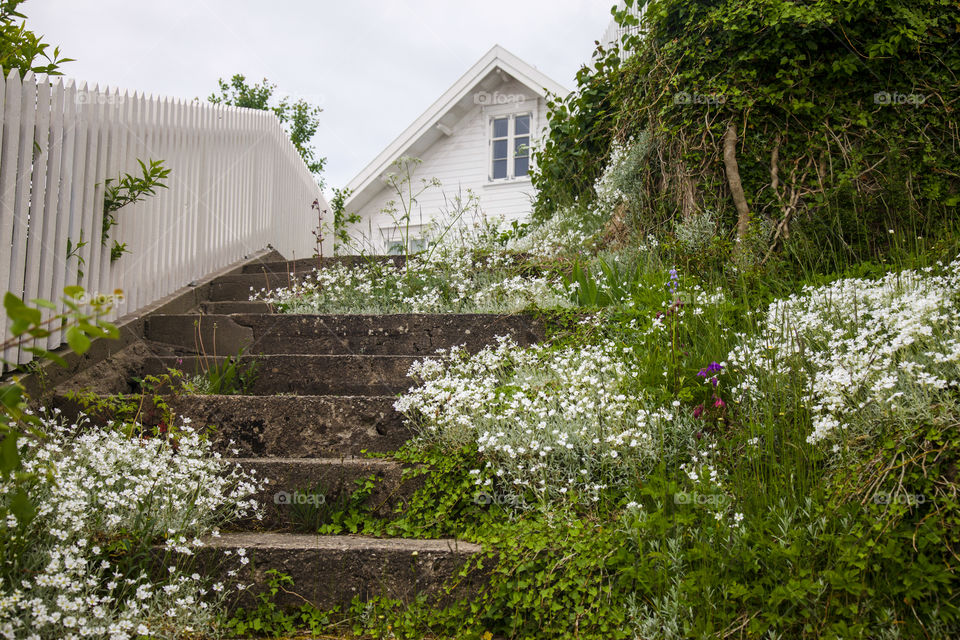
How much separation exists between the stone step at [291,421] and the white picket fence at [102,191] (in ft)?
2.91

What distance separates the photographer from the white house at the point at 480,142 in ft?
40.4

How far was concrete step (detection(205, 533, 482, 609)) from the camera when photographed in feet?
7.88

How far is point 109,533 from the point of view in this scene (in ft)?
7.66

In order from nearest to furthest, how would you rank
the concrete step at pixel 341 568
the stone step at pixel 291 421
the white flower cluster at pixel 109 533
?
the white flower cluster at pixel 109 533 → the concrete step at pixel 341 568 → the stone step at pixel 291 421

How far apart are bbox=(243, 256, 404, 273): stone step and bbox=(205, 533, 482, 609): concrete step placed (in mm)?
3554

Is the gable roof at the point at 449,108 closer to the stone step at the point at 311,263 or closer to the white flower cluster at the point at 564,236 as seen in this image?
the white flower cluster at the point at 564,236

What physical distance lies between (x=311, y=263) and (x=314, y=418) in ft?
10.7

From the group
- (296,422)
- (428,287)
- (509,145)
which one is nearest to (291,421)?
(296,422)

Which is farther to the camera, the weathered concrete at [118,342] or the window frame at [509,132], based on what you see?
the window frame at [509,132]

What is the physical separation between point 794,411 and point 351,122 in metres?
17.5

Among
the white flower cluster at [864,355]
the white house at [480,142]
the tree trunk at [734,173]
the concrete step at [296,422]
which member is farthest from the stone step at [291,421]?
the white house at [480,142]

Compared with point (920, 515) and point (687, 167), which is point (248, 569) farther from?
point (687, 167)

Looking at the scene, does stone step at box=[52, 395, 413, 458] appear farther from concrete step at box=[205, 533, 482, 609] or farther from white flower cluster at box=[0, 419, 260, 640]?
concrete step at box=[205, 533, 482, 609]

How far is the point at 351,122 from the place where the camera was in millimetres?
18156
